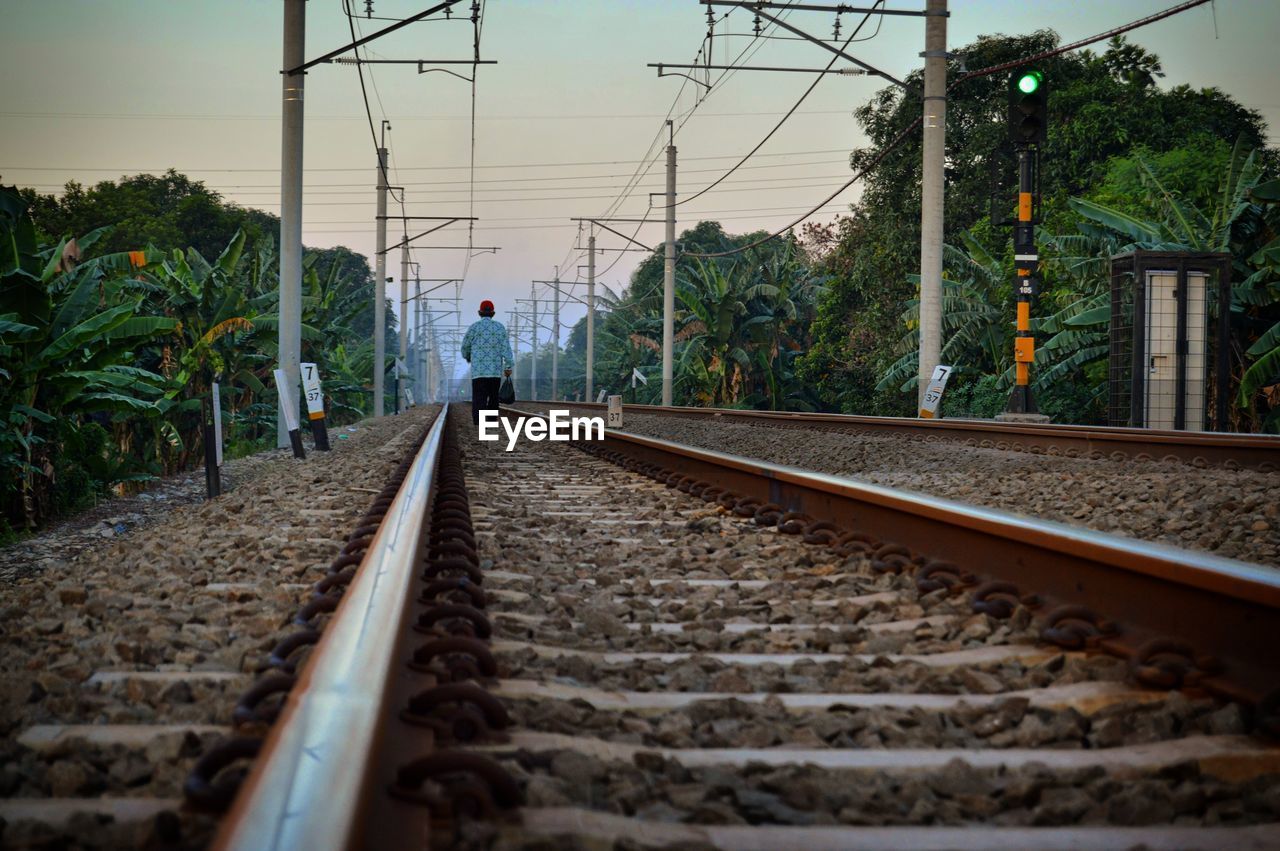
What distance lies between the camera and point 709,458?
7664mm

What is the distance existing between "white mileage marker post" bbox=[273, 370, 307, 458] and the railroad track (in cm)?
968

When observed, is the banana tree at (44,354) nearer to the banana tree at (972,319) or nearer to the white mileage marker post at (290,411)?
the white mileage marker post at (290,411)

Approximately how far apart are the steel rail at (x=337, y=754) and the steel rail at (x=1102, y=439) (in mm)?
7162

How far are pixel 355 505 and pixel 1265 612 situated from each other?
5168 millimetres

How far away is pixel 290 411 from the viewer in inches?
544

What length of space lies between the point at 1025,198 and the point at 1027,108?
3.70ft

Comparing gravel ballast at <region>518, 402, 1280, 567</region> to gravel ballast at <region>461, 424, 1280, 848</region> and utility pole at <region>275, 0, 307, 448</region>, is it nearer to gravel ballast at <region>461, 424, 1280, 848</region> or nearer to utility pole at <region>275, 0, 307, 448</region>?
gravel ballast at <region>461, 424, 1280, 848</region>

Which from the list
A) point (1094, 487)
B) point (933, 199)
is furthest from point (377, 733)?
point (933, 199)

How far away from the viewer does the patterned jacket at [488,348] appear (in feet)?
49.5

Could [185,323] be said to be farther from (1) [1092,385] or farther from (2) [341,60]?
(1) [1092,385]

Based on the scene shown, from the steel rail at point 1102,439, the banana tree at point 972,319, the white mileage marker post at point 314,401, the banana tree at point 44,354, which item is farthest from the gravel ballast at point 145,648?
the banana tree at point 972,319

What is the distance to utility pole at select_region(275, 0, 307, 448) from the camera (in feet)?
47.0

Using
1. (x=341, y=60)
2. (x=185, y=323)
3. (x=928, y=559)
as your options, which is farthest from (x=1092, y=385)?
(x=928, y=559)

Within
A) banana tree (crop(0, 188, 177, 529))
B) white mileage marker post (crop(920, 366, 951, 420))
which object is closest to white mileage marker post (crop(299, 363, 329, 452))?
banana tree (crop(0, 188, 177, 529))
